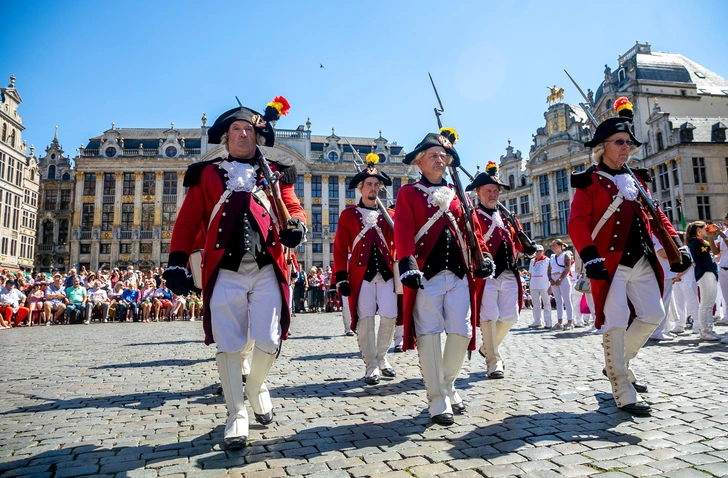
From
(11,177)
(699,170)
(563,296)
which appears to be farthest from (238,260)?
(11,177)

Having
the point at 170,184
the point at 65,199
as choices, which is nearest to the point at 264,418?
the point at 170,184

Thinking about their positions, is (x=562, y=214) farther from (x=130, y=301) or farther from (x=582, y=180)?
(x=582, y=180)

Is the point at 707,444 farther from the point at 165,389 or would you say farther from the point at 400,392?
the point at 165,389

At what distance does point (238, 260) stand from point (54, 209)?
220 ft

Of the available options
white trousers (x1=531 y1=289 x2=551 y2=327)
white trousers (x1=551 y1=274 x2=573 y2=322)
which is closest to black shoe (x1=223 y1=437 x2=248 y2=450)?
white trousers (x1=551 y1=274 x2=573 y2=322)

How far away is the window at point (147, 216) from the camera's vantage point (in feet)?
171

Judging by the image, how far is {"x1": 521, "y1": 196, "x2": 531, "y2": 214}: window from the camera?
186 ft

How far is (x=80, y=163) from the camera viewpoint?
52.1 metres

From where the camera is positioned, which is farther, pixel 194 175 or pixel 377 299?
pixel 377 299

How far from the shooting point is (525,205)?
57.4 meters

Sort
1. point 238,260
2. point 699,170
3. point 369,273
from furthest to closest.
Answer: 1. point 699,170
2. point 369,273
3. point 238,260

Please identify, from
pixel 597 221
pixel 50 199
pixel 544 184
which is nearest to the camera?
pixel 597 221

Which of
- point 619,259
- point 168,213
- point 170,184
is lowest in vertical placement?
point 619,259

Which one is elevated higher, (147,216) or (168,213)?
(168,213)
